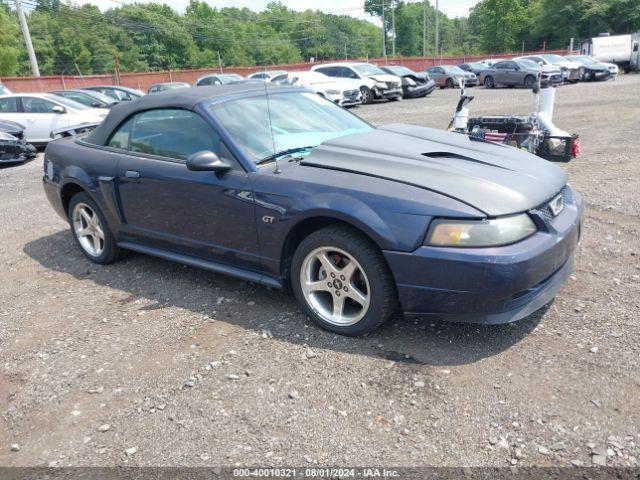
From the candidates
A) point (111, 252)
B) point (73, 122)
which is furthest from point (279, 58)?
point (111, 252)

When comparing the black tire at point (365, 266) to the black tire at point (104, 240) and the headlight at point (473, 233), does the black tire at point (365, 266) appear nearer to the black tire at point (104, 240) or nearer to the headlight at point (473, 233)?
the headlight at point (473, 233)

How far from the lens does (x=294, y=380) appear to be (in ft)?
10.0

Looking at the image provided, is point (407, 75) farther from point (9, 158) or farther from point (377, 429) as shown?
A: point (377, 429)

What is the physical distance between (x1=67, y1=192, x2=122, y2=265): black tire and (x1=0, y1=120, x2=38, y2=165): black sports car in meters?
7.31

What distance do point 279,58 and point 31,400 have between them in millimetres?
85346

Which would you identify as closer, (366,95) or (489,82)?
(366,95)

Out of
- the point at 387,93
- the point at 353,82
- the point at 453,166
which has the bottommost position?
the point at 387,93

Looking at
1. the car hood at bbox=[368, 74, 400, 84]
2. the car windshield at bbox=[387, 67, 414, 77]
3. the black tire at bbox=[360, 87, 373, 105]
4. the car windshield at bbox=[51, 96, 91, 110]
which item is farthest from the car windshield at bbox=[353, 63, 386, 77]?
the car windshield at bbox=[51, 96, 91, 110]

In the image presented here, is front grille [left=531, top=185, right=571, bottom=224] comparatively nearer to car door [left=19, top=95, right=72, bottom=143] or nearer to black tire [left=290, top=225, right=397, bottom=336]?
black tire [left=290, top=225, right=397, bottom=336]

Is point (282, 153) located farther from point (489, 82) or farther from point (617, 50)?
point (617, 50)

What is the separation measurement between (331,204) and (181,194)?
135 cm

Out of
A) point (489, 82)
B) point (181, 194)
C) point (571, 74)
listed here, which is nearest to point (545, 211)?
point (181, 194)

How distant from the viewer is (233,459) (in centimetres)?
251

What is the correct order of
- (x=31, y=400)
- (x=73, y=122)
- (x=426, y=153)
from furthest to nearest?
1. (x=73, y=122)
2. (x=426, y=153)
3. (x=31, y=400)
